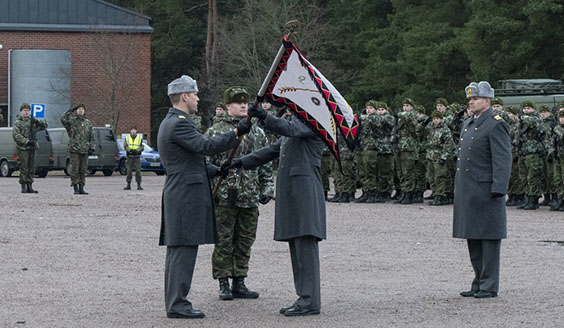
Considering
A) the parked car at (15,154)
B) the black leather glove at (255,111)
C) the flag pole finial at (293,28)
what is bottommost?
the parked car at (15,154)

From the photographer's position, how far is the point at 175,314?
358 inches

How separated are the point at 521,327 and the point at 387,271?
3.58 m

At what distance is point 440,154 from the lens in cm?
2266

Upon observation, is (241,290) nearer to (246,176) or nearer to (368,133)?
(246,176)

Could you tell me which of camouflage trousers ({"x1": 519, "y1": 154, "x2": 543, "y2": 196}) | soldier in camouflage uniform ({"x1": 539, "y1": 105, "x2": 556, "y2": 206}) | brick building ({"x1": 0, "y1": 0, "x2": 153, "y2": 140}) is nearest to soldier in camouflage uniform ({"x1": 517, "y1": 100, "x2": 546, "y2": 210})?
camouflage trousers ({"x1": 519, "y1": 154, "x2": 543, "y2": 196})

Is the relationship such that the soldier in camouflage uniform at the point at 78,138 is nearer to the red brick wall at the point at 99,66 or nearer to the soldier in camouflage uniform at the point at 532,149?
the soldier in camouflage uniform at the point at 532,149

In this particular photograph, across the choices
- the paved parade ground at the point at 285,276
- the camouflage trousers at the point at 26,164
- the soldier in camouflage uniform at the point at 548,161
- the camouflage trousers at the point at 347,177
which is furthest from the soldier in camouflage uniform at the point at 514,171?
the camouflage trousers at the point at 26,164

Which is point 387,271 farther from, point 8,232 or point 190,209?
point 8,232

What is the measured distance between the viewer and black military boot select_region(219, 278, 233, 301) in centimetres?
1017

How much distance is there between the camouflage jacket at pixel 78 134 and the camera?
25.5 meters

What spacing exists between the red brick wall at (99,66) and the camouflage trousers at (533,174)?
34.0m

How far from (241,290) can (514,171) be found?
1346 cm

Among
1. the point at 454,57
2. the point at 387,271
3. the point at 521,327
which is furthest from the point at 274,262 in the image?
the point at 454,57

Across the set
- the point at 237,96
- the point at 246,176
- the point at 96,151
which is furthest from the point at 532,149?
the point at 96,151
